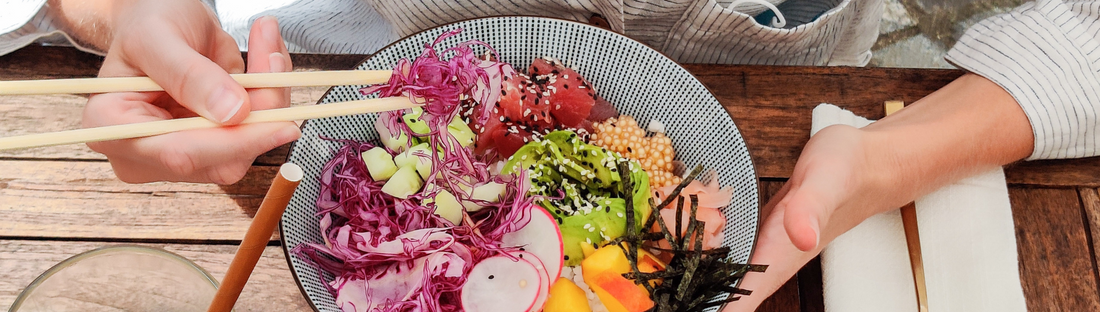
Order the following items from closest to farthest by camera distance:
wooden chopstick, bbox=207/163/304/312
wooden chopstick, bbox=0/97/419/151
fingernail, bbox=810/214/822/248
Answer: wooden chopstick, bbox=207/163/304/312 < wooden chopstick, bbox=0/97/419/151 < fingernail, bbox=810/214/822/248

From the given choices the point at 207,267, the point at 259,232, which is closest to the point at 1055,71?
the point at 259,232

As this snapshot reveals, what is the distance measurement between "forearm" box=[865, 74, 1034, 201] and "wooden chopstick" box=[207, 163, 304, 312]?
923mm

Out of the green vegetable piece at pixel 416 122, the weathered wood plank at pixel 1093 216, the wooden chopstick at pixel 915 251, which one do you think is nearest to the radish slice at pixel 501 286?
the green vegetable piece at pixel 416 122

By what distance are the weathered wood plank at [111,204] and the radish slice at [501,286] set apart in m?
0.44

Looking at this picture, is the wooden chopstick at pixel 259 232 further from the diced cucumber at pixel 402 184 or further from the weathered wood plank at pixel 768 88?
the weathered wood plank at pixel 768 88

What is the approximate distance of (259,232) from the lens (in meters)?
0.60

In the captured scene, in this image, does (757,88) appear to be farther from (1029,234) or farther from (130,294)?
(130,294)

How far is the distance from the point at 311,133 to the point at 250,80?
15cm

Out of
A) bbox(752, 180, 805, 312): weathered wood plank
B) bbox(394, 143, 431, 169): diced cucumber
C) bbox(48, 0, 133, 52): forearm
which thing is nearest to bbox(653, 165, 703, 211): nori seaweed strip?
bbox(752, 180, 805, 312): weathered wood plank

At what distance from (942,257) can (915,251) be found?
0.04 metres

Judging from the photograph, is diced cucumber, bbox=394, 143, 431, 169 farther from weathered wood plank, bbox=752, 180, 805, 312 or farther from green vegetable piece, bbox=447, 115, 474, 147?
weathered wood plank, bbox=752, 180, 805, 312

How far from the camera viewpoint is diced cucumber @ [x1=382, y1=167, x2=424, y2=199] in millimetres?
959

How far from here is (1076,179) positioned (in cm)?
109

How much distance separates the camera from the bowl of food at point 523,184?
899 millimetres
